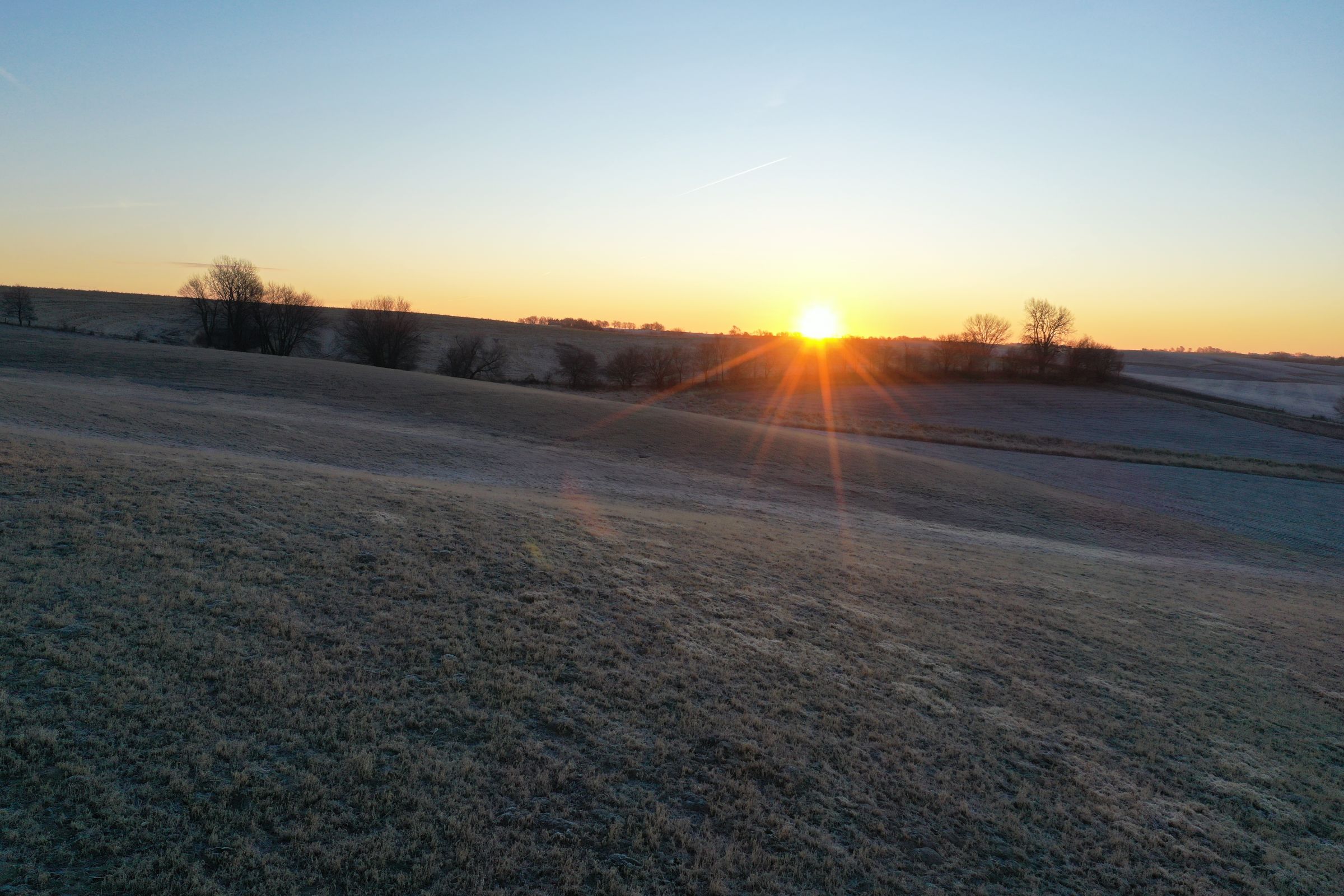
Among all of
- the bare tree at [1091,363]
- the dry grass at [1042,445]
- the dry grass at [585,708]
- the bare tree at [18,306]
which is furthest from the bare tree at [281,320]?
the bare tree at [1091,363]

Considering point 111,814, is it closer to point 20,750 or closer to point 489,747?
point 20,750

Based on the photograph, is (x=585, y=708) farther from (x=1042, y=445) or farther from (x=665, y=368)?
(x=665, y=368)

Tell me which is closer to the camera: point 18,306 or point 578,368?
point 18,306

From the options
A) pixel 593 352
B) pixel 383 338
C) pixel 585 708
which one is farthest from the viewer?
pixel 593 352

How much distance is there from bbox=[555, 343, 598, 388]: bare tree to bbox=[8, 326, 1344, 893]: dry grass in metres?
65.4

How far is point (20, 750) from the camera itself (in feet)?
17.0

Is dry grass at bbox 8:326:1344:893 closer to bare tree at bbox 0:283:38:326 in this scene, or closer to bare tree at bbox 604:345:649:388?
bare tree at bbox 604:345:649:388

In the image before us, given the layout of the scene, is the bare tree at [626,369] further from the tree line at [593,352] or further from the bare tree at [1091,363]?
the bare tree at [1091,363]

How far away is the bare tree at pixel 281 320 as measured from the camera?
7456 cm

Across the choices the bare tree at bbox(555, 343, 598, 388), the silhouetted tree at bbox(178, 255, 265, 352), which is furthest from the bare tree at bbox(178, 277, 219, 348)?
the bare tree at bbox(555, 343, 598, 388)

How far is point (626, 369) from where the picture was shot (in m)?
83.4

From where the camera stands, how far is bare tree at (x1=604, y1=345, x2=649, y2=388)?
83.1 meters

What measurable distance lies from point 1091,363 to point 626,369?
59.7 m

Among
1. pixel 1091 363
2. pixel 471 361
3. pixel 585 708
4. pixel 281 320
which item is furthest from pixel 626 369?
pixel 585 708
